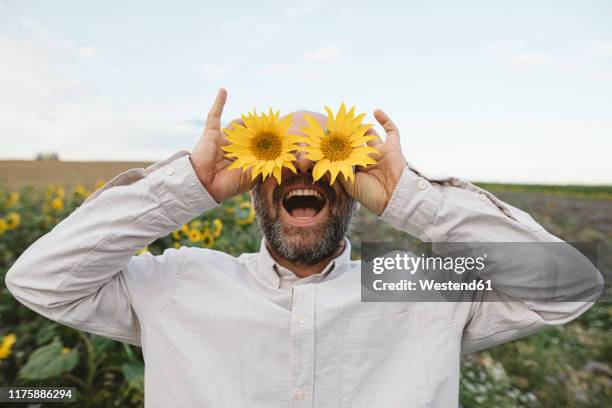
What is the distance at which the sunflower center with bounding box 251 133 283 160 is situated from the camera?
5.75ft

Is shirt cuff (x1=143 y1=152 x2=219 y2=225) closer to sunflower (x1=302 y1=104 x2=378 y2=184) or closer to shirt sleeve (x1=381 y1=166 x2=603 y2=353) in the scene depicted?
sunflower (x1=302 y1=104 x2=378 y2=184)

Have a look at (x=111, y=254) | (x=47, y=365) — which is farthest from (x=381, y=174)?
(x=47, y=365)

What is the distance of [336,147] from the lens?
1.75 meters

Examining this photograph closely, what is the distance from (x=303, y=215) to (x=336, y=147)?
37 centimetres

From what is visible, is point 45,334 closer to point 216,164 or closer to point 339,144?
point 216,164

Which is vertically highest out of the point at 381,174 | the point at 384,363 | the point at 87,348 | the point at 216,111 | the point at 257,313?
the point at 216,111

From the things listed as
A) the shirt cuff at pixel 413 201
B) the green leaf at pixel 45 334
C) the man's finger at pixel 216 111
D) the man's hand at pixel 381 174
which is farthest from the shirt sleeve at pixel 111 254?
the green leaf at pixel 45 334

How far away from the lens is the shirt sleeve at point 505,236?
171 cm

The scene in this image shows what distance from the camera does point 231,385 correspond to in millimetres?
1708

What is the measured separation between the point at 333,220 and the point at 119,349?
80.2 inches

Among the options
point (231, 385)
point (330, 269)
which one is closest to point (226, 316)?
point (231, 385)

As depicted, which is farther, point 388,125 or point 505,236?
point 388,125

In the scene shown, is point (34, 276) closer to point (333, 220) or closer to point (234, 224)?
point (333, 220)

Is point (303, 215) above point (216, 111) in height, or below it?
below
